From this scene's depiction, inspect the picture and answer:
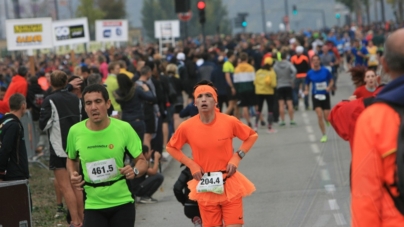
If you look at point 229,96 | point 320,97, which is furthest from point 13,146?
point 229,96

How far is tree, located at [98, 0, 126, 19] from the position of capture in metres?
88.2

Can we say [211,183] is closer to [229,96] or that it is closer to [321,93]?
[321,93]

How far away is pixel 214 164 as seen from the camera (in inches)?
332

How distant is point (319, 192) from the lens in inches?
531

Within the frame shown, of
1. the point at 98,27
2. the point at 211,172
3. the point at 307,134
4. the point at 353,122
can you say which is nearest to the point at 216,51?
the point at 98,27

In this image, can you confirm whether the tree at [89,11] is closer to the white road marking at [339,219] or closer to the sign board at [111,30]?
the sign board at [111,30]

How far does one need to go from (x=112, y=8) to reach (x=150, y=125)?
7312 centimetres

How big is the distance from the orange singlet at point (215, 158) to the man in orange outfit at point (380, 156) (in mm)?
4016

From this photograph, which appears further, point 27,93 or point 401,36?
point 27,93

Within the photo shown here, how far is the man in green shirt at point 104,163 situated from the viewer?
7426 mm

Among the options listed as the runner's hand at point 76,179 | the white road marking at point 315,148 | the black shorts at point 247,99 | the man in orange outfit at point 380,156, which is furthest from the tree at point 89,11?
the man in orange outfit at point 380,156

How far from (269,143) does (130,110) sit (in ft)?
20.0

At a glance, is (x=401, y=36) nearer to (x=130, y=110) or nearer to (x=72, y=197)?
(x=72, y=197)

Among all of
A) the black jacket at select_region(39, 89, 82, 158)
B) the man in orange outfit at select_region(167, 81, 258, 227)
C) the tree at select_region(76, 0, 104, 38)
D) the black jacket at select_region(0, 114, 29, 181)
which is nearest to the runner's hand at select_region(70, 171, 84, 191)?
the man in orange outfit at select_region(167, 81, 258, 227)
